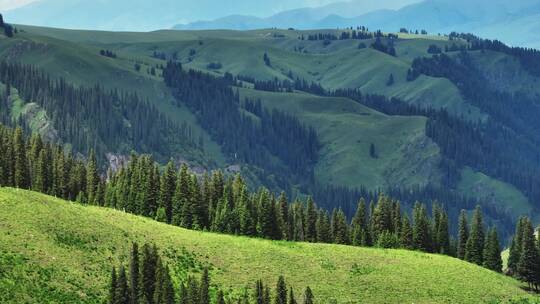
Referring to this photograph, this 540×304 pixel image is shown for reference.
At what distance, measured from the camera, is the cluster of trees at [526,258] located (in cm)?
16250

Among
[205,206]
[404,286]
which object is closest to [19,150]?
[205,206]

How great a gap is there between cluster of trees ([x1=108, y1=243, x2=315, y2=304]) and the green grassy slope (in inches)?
128

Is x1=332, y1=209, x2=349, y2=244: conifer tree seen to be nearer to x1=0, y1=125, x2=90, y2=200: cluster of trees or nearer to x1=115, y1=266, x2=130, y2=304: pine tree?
x1=0, y1=125, x2=90, y2=200: cluster of trees

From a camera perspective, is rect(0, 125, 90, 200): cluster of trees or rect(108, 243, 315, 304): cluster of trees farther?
rect(0, 125, 90, 200): cluster of trees

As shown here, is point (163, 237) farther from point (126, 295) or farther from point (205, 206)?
point (205, 206)

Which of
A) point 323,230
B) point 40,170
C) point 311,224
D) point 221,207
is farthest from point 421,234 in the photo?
point 40,170

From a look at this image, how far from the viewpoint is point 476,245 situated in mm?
180375

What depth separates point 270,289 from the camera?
4515 inches

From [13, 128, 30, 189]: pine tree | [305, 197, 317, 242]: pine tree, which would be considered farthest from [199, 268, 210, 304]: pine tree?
[13, 128, 30, 189]: pine tree

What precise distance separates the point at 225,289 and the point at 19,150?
78766mm

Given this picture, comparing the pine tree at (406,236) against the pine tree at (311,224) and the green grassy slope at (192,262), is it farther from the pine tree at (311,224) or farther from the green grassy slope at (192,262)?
the green grassy slope at (192,262)

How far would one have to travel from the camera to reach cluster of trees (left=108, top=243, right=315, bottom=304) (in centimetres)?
10131

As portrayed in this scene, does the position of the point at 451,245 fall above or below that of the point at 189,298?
below

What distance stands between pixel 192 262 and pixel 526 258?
76297 millimetres
